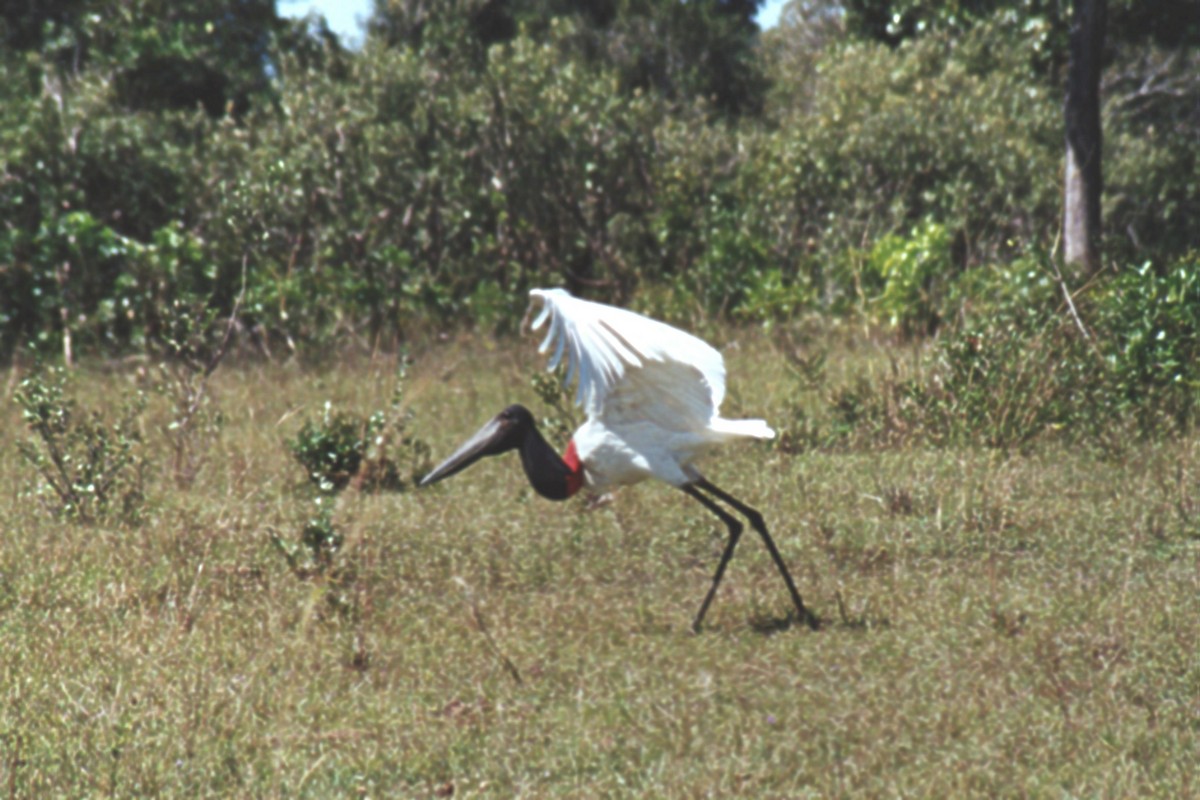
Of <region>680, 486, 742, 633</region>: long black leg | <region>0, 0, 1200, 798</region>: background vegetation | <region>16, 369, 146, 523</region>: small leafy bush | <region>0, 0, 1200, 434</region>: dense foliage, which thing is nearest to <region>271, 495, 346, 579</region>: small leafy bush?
<region>0, 0, 1200, 798</region>: background vegetation

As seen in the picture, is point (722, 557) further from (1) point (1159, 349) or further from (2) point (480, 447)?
(1) point (1159, 349)

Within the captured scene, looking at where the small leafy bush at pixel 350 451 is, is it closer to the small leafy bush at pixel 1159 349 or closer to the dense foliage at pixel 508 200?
the dense foliage at pixel 508 200

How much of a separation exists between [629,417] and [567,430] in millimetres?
2054

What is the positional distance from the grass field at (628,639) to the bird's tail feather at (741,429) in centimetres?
64

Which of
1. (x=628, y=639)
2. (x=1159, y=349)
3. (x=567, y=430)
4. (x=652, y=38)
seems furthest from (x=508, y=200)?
(x=652, y=38)

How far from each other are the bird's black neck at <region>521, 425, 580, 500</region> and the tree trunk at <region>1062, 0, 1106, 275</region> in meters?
5.42

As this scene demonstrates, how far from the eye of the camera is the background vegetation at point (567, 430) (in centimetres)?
446

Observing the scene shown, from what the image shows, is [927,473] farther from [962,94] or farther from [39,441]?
[962,94]

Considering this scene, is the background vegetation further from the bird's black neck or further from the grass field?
the bird's black neck

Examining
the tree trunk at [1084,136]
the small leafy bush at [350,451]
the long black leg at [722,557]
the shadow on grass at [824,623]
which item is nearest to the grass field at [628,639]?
the shadow on grass at [824,623]

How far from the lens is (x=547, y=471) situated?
18.8ft

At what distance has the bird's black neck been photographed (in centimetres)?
575

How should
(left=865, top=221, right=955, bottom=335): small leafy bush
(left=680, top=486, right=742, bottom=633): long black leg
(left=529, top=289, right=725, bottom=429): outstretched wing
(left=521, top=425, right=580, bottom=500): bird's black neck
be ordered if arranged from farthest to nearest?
(left=865, top=221, right=955, bottom=335): small leafy bush, (left=521, top=425, right=580, bottom=500): bird's black neck, (left=680, top=486, right=742, bottom=633): long black leg, (left=529, top=289, right=725, bottom=429): outstretched wing

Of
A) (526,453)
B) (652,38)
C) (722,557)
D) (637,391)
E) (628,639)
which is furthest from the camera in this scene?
(652,38)
